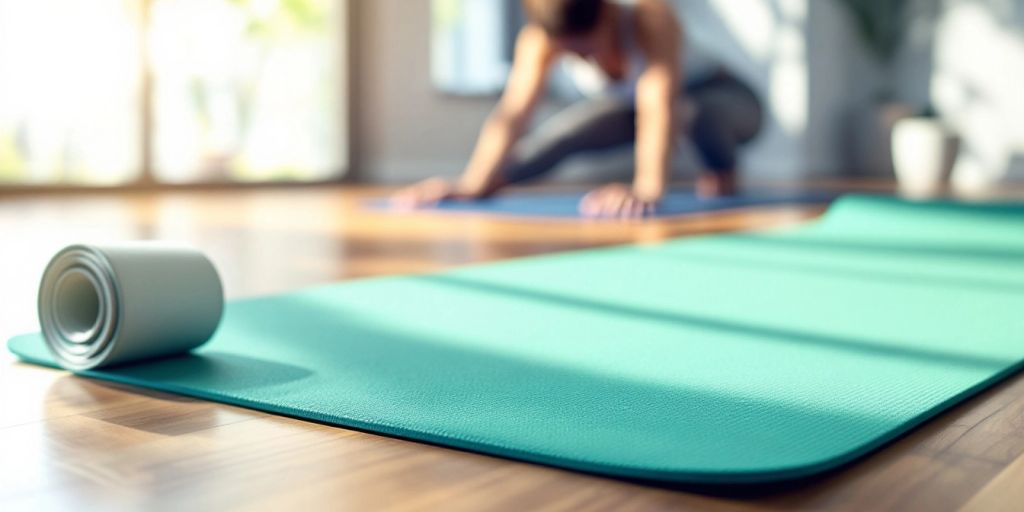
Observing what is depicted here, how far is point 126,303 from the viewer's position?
1.03 meters

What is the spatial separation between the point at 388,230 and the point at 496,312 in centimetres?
140

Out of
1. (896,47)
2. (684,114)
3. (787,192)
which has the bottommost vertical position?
(787,192)

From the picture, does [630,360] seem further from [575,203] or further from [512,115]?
[575,203]

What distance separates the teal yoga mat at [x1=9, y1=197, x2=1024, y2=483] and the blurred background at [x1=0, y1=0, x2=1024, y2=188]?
3.14m

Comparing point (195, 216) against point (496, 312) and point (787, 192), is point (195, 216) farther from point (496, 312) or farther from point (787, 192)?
point (787, 192)

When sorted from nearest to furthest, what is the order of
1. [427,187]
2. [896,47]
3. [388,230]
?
1. [388,230]
2. [427,187]
3. [896,47]

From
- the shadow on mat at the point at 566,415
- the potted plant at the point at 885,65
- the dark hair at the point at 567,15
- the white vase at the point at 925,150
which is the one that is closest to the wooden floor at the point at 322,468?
the shadow on mat at the point at 566,415

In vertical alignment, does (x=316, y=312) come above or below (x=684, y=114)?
below

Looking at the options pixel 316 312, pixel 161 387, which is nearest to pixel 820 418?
pixel 161 387

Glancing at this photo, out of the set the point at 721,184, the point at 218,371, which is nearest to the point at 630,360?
the point at 218,371

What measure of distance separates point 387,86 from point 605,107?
2158 mm

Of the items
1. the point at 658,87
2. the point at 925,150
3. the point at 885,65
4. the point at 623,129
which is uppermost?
the point at 885,65

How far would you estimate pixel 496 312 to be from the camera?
56.6 inches

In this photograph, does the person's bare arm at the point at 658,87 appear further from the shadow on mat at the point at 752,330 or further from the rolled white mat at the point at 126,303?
the rolled white mat at the point at 126,303
